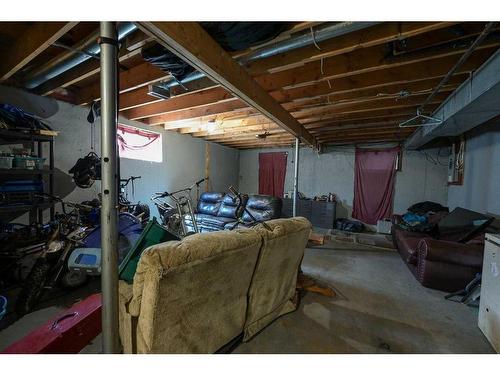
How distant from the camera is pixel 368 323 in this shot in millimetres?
1893

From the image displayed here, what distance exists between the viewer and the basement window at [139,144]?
4195 millimetres

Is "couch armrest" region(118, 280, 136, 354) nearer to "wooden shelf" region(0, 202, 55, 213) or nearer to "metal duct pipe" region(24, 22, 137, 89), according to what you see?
"metal duct pipe" region(24, 22, 137, 89)

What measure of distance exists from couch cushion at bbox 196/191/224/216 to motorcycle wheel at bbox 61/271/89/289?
8.92ft

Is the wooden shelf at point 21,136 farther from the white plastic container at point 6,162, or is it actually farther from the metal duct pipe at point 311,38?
the metal duct pipe at point 311,38

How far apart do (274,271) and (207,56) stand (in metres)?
1.67

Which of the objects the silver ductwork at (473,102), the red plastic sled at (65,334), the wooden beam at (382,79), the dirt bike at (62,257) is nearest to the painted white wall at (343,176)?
A: the silver ductwork at (473,102)

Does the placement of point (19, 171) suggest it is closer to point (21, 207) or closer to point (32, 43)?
point (21, 207)

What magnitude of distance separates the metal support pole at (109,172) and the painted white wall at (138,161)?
2.98 m

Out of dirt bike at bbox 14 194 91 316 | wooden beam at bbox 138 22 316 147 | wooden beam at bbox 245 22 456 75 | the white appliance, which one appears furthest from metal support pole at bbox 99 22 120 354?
the white appliance

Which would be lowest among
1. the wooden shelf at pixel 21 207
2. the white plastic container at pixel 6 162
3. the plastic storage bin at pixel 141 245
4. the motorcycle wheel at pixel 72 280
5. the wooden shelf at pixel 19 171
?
the motorcycle wheel at pixel 72 280

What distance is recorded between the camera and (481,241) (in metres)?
→ 2.57

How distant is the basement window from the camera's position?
4195 millimetres

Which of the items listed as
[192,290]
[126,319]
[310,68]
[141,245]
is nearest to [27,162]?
[141,245]
